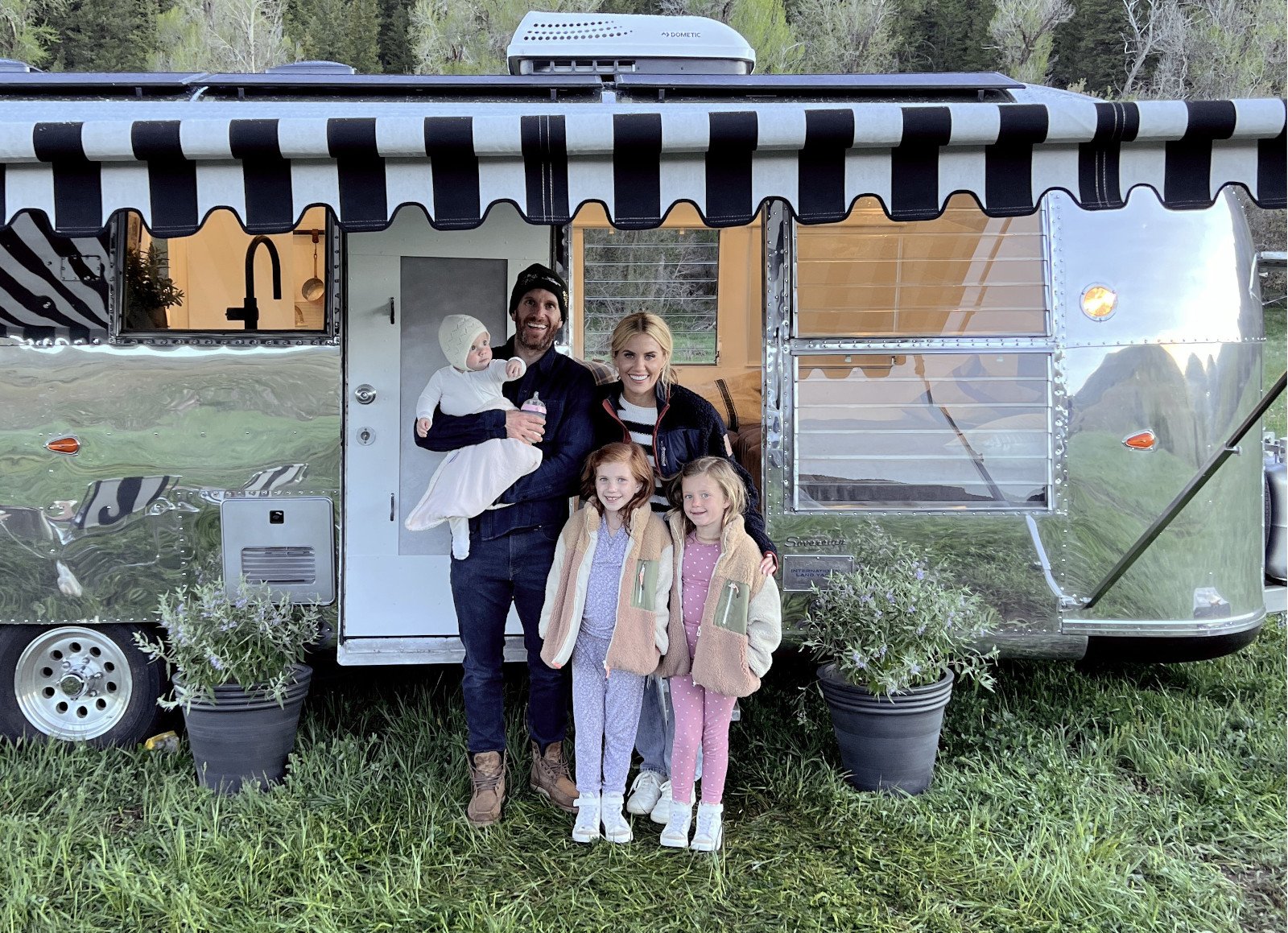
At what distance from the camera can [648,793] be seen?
3709 millimetres

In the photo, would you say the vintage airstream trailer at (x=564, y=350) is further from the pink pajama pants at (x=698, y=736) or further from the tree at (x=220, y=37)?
the tree at (x=220, y=37)

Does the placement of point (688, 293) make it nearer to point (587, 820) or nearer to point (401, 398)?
point (401, 398)

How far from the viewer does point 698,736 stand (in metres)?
3.47

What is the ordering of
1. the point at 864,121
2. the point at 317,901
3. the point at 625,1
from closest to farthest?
1. the point at 864,121
2. the point at 317,901
3. the point at 625,1

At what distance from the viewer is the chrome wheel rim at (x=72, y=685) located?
13.6 ft

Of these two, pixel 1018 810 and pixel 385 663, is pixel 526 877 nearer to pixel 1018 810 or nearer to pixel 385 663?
pixel 385 663

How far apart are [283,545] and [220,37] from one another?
21.6 m

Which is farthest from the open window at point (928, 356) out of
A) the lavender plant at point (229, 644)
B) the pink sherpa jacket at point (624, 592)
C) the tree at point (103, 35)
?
the tree at point (103, 35)

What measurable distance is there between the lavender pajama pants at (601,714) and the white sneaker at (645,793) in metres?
0.18

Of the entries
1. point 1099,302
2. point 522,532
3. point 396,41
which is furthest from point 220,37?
point 1099,302

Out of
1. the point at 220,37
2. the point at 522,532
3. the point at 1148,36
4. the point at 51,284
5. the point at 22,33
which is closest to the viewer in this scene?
the point at 522,532

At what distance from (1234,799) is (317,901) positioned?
10.4 ft

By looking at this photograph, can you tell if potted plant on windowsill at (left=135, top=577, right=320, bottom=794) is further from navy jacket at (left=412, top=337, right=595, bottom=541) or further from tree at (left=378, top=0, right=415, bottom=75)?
tree at (left=378, top=0, right=415, bottom=75)

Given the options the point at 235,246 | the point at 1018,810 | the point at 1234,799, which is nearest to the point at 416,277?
the point at 235,246
